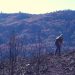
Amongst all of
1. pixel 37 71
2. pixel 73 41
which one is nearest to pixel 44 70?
pixel 37 71

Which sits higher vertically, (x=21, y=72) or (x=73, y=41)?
(x=21, y=72)

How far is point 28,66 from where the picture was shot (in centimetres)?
3684

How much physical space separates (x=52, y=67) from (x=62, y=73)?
2058mm

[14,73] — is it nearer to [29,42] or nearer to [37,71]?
[37,71]

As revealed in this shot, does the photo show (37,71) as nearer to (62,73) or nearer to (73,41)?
(62,73)

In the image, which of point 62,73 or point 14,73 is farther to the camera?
point 14,73

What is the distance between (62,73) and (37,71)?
10.3 feet

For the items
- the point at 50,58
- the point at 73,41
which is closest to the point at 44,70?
the point at 50,58

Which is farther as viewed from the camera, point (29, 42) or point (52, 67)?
point (29, 42)

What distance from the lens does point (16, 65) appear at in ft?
130

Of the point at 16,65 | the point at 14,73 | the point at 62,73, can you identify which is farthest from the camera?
the point at 16,65

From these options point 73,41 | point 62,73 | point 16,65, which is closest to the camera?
point 62,73

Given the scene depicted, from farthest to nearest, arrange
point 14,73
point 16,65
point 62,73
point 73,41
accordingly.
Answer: point 73,41 → point 16,65 → point 14,73 → point 62,73

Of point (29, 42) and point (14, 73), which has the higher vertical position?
point (14, 73)
